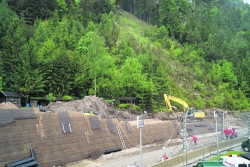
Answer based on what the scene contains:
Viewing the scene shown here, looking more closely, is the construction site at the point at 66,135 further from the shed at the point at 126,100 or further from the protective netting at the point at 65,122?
the shed at the point at 126,100

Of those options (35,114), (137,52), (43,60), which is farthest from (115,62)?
(35,114)

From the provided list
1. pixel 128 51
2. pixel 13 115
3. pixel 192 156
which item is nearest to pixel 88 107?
pixel 13 115

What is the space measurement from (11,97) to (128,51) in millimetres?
34332

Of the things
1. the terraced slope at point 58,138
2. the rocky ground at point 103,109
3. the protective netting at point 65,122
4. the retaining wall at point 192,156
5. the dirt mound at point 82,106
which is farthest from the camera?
the rocky ground at point 103,109

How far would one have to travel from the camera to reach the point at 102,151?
102 feet

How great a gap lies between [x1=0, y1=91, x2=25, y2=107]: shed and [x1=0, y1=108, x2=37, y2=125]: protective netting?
21.2 meters

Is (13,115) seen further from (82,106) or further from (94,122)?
(82,106)

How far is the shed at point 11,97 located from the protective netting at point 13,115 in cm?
2117

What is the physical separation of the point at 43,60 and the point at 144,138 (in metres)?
25.6

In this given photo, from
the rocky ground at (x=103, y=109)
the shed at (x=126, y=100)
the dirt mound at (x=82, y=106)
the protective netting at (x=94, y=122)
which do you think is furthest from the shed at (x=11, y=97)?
the shed at (x=126, y=100)

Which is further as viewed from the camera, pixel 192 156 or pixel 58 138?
pixel 58 138

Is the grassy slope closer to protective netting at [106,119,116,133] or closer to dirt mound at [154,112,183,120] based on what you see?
dirt mound at [154,112,183,120]

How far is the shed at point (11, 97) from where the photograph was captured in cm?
4472

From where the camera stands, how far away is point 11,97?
45.4 metres
